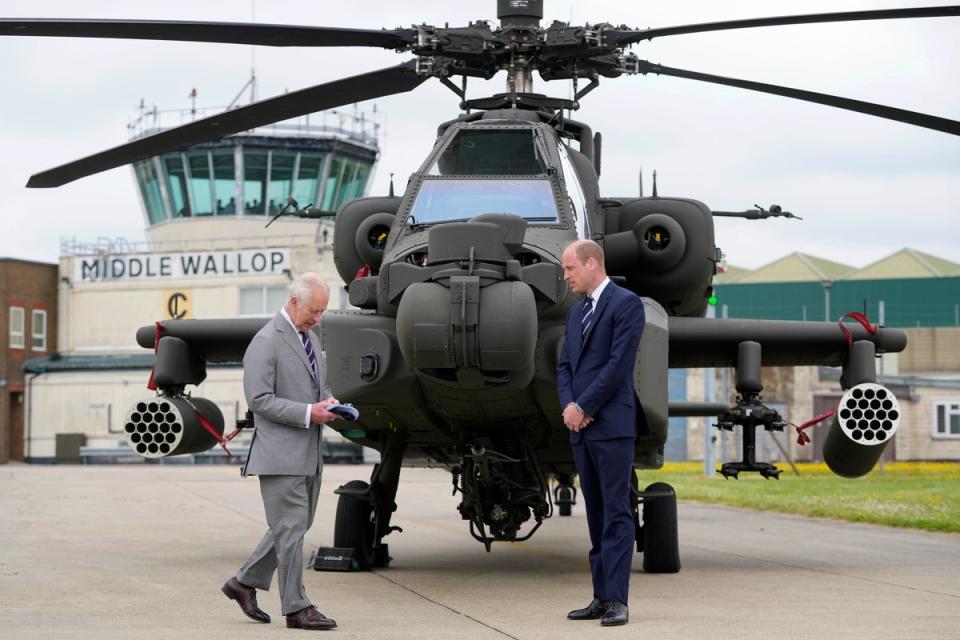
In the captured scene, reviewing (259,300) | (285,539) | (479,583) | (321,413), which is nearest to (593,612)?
(285,539)

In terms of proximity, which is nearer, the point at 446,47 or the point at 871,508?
the point at 446,47

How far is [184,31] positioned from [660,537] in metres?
5.20

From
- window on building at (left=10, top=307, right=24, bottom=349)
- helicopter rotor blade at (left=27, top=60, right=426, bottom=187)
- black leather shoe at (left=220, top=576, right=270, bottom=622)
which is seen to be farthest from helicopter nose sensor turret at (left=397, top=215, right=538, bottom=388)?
window on building at (left=10, top=307, right=24, bottom=349)

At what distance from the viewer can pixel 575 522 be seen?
1869 centimetres

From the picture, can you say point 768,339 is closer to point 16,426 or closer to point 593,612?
point 593,612

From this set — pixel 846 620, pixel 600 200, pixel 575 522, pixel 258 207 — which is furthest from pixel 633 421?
pixel 258 207

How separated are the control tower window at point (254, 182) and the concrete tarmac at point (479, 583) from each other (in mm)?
30703

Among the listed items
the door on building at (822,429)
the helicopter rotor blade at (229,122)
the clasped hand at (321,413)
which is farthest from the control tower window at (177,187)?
the clasped hand at (321,413)

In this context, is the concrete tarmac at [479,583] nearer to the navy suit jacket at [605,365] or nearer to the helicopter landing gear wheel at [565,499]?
the helicopter landing gear wheel at [565,499]

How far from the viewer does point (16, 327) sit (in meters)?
51.9

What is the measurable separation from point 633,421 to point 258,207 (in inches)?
1634

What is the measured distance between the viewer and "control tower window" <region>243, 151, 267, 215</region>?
4809cm

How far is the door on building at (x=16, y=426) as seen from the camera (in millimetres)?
52594

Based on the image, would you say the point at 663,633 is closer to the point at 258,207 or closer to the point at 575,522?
the point at 575,522
